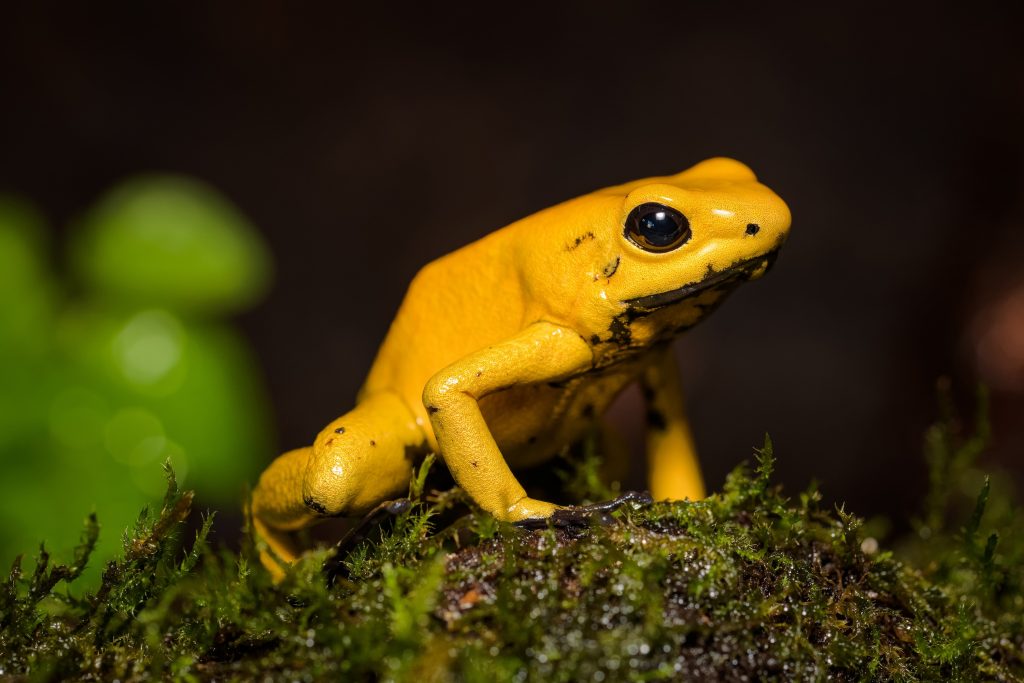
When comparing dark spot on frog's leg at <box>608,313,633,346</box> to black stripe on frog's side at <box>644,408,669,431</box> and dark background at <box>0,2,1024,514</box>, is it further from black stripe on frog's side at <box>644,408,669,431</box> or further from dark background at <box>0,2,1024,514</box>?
dark background at <box>0,2,1024,514</box>

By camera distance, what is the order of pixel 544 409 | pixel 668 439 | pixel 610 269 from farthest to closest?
pixel 668 439 < pixel 544 409 < pixel 610 269

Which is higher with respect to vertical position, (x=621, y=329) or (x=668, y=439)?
(x=621, y=329)

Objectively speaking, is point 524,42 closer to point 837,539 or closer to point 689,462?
point 689,462

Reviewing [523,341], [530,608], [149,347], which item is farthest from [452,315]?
[149,347]

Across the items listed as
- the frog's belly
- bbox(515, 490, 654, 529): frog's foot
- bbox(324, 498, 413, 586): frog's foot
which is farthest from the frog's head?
bbox(324, 498, 413, 586): frog's foot

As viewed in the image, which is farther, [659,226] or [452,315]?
[452,315]

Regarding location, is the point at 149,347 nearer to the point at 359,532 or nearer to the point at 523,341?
the point at 359,532

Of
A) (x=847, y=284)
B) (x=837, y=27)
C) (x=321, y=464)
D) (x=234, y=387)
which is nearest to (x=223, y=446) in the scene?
(x=234, y=387)

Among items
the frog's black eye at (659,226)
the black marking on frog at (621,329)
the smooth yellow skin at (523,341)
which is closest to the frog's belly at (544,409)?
the smooth yellow skin at (523,341)
